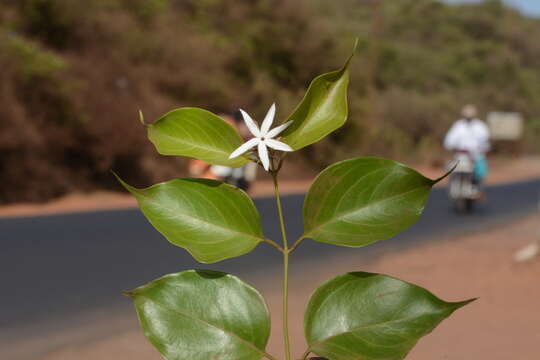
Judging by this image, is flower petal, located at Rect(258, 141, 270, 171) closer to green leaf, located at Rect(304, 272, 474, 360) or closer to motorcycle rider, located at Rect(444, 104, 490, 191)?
green leaf, located at Rect(304, 272, 474, 360)

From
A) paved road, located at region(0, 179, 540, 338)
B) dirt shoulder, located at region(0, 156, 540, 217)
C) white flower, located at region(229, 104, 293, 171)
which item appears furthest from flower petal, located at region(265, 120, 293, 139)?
dirt shoulder, located at region(0, 156, 540, 217)

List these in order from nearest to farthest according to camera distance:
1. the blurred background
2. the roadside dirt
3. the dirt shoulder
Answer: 1. the roadside dirt
2. the blurred background
3. the dirt shoulder

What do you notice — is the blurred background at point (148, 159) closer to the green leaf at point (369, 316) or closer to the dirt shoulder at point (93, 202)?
the dirt shoulder at point (93, 202)

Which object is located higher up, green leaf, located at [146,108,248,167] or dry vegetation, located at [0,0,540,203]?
A: dry vegetation, located at [0,0,540,203]

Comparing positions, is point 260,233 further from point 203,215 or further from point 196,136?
point 196,136

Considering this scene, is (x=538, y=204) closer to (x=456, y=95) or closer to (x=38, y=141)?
(x=38, y=141)

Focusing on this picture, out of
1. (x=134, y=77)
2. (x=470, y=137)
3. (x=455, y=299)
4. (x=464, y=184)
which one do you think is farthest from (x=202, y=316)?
(x=134, y=77)

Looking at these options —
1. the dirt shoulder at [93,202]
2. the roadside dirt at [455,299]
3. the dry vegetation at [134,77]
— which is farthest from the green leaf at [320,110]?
the dry vegetation at [134,77]
